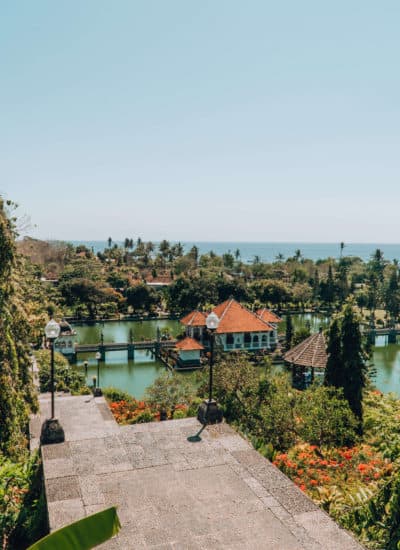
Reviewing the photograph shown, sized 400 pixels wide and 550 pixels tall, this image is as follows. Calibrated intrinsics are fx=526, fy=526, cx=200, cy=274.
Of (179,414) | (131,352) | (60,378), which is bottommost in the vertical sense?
(131,352)

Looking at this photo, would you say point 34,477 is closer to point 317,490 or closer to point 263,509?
point 263,509

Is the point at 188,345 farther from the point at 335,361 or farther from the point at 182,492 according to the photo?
the point at 182,492

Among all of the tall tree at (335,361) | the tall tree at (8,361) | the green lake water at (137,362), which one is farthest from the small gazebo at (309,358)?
the tall tree at (8,361)

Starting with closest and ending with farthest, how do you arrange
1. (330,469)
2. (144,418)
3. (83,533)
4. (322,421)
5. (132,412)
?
(83,533)
(330,469)
(322,421)
(144,418)
(132,412)

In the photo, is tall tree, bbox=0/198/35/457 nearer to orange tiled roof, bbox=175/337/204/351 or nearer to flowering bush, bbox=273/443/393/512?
flowering bush, bbox=273/443/393/512

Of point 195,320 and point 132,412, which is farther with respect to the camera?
point 195,320

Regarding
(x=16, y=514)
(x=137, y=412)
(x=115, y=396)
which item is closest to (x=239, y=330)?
(x=115, y=396)
